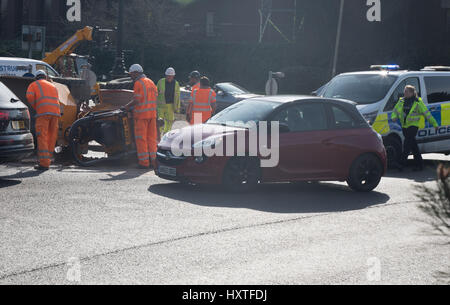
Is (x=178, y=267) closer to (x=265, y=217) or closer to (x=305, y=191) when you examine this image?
(x=265, y=217)

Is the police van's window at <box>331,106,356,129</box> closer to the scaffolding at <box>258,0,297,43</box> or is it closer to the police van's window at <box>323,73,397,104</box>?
the police van's window at <box>323,73,397,104</box>

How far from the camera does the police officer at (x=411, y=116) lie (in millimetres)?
15492

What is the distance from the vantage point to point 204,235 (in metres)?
8.50

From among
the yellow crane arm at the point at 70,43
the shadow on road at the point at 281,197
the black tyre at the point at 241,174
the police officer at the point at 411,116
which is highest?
the yellow crane arm at the point at 70,43

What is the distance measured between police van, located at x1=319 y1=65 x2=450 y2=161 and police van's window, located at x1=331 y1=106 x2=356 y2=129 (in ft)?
10.5

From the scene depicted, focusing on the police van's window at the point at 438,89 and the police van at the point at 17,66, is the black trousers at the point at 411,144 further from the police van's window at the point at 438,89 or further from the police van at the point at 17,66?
the police van at the point at 17,66

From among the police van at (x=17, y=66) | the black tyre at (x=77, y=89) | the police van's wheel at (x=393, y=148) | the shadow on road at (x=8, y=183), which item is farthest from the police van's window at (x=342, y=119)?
the police van at (x=17, y=66)

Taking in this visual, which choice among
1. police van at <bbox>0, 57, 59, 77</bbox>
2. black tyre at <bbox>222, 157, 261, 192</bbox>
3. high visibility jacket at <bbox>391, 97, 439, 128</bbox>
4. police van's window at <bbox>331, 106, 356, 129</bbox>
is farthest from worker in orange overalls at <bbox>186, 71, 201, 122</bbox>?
black tyre at <bbox>222, 157, 261, 192</bbox>

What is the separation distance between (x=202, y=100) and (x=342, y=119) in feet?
16.0

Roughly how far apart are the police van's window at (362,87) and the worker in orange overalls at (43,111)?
19.9 feet

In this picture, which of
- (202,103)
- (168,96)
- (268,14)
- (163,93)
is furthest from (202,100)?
(268,14)

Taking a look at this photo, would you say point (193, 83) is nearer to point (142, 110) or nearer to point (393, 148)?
point (142, 110)

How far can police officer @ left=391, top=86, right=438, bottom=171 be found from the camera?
15492mm

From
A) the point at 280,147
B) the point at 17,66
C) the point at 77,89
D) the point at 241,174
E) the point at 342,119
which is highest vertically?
the point at 17,66
